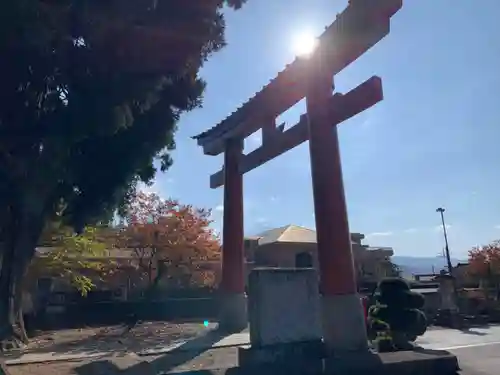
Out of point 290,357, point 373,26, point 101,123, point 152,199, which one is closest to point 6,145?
point 101,123

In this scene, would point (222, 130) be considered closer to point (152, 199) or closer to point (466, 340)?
point (152, 199)

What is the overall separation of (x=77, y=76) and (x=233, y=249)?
8.55m

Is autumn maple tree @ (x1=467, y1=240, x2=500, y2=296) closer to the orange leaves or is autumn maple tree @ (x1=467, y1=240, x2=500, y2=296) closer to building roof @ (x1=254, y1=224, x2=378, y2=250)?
the orange leaves

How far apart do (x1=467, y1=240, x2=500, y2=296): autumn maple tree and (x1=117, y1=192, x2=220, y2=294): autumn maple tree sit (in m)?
12.8

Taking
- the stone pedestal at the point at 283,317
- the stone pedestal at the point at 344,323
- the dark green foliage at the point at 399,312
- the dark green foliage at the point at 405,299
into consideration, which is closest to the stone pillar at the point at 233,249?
the stone pedestal at the point at 344,323

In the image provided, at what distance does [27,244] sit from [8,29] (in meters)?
4.96

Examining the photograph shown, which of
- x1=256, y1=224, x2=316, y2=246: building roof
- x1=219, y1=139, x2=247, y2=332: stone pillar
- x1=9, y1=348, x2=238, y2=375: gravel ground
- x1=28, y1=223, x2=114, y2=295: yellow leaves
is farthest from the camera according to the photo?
x1=256, y1=224, x2=316, y2=246: building roof

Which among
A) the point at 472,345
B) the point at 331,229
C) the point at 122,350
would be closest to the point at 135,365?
the point at 122,350

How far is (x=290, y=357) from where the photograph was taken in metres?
7.15

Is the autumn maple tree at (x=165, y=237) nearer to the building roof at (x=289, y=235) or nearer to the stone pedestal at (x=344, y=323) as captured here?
the building roof at (x=289, y=235)

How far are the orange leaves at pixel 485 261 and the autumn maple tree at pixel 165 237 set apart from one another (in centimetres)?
1280

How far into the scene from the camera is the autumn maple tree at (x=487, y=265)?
21.3 metres

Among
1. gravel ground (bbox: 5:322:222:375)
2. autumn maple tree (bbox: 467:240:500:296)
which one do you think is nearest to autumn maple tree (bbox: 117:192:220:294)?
gravel ground (bbox: 5:322:222:375)

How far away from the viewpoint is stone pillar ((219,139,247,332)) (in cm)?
1423
